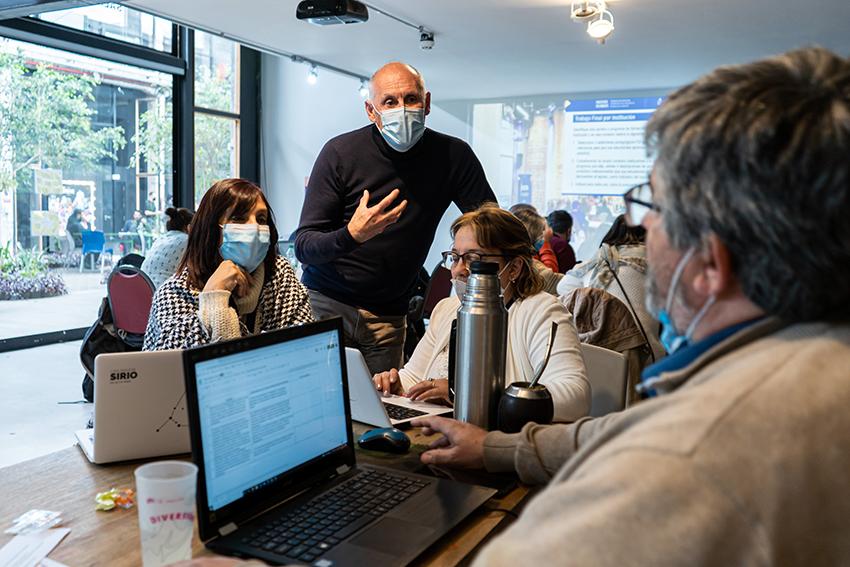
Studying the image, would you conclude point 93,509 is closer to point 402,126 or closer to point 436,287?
point 402,126

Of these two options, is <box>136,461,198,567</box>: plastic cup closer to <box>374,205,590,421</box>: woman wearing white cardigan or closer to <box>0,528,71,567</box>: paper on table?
<box>0,528,71,567</box>: paper on table

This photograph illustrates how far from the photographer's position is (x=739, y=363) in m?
0.69

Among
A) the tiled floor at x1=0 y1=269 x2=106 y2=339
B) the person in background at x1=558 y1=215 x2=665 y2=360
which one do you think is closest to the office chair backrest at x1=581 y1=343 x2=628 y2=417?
the person in background at x1=558 y1=215 x2=665 y2=360

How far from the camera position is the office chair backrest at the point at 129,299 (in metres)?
3.59

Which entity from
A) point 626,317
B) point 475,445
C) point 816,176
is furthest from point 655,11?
point 816,176

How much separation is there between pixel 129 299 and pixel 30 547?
2701 mm

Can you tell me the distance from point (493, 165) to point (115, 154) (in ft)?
13.5

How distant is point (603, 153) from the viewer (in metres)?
8.23

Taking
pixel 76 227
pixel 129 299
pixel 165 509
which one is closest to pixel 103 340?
pixel 129 299

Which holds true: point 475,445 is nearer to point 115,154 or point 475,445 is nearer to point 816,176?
point 816,176

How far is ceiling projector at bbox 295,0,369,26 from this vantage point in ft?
14.6

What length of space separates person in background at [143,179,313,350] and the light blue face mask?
147 centimetres

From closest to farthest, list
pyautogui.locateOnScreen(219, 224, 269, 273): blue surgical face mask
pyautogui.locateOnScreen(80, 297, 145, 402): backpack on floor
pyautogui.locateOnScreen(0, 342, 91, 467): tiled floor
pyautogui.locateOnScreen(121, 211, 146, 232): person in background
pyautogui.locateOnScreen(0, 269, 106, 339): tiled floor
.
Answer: pyautogui.locateOnScreen(219, 224, 269, 273): blue surgical face mask < pyautogui.locateOnScreen(80, 297, 145, 402): backpack on floor < pyautogui.locateOnScreen(0, 342, 91, 467): tiled floor < pyautogui.locateOnScreen(0, 269, 106, 339): tiled floor < pyautogui.locateOnScreen(121, 211, 146, 232): person in background

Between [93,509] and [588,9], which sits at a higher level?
[588,9]
